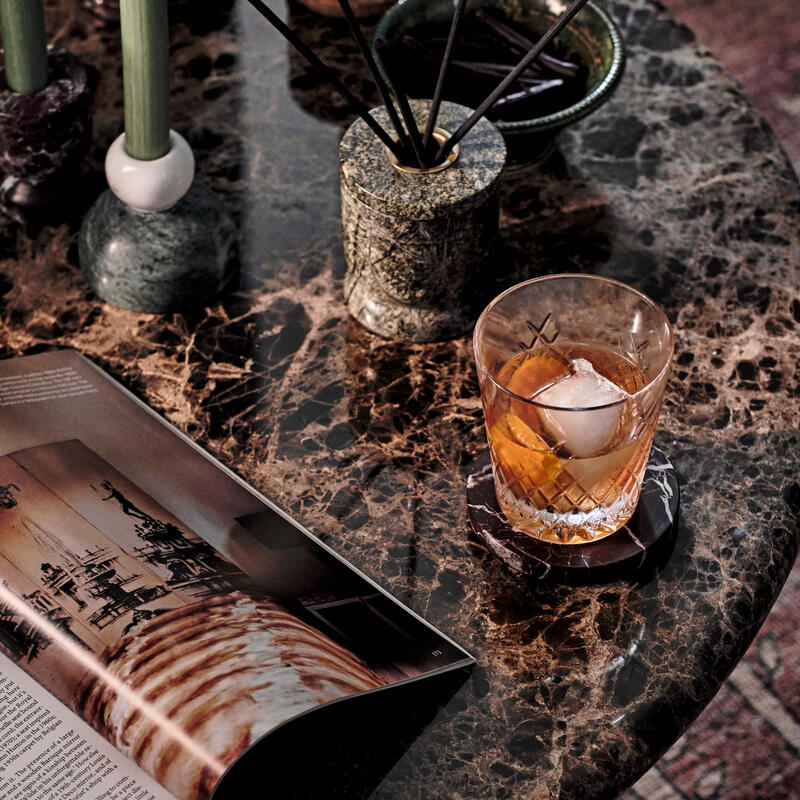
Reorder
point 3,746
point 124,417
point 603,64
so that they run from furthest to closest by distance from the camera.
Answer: point 603,64, point 124,417, point 3,746

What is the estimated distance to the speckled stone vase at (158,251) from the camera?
824 millimetres

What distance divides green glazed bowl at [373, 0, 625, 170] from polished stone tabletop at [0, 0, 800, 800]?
8cm

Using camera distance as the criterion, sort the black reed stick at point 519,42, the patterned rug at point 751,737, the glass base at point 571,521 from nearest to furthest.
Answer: the glass base at point 571,521, the black reed stick at point 519,42, the patterned rug at point 751,737

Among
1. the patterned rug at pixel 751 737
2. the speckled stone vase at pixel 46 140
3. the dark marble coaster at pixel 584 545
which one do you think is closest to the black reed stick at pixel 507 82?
the dark marble coaster at pixel 584 545

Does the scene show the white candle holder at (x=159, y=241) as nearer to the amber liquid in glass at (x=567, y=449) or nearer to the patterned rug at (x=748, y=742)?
the amber liquid in glass at (x=567, y=449)

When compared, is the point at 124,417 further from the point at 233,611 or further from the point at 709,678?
the point at 709,678

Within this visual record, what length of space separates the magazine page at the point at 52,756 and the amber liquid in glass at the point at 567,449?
293mm

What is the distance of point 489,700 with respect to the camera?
621 mm

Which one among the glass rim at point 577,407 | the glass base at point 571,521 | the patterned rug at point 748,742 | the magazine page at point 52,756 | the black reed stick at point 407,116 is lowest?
the patterned rug at point 748,742

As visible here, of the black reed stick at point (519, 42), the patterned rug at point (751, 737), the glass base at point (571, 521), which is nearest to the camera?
the glass base at point (571, 521)

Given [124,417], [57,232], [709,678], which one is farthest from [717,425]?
[57,232]

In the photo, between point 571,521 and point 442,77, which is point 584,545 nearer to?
point 571,521

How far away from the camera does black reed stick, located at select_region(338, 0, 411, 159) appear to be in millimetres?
640

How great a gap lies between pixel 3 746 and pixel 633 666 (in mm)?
390
